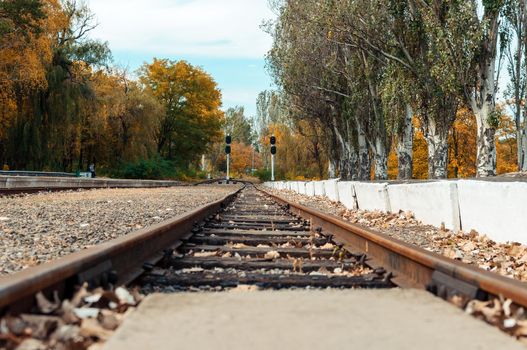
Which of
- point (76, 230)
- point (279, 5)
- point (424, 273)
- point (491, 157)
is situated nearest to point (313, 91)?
point (279, 5)

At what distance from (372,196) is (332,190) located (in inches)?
206

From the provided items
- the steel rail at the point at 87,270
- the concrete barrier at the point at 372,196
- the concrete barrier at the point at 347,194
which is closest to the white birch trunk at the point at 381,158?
the concrete barrier at the point at 347,194

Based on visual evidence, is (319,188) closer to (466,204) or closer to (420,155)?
(466,204)

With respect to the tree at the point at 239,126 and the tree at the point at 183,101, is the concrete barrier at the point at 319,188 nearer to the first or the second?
the tree at the point at 183,101

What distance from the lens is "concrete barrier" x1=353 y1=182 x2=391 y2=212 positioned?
34.7ft

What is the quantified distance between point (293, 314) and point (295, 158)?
1941 inches

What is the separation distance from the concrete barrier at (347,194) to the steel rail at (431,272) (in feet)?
24.5

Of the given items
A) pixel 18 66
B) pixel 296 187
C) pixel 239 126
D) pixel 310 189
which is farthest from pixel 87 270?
pixel 239 126

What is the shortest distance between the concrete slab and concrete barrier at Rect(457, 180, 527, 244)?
10.8 ft

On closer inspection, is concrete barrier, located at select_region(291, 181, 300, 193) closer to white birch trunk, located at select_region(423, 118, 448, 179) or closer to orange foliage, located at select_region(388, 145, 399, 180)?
white birch trunk, located at select_region(423, 118, 448, 179)

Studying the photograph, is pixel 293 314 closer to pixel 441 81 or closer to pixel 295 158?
pixel 441 81

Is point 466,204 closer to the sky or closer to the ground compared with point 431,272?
closer to the sky

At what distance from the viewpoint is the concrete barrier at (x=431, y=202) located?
24.4ft

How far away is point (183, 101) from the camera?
58.0 m
